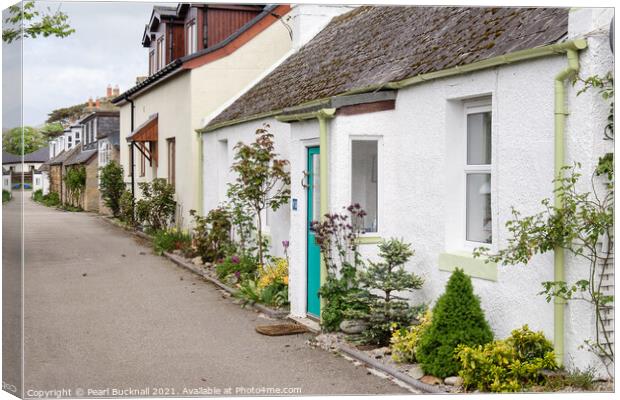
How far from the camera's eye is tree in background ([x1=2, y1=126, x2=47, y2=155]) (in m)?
7.84

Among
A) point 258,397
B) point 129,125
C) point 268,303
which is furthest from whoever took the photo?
point 129,125

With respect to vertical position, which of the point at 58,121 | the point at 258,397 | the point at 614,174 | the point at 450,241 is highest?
the point at 58,121

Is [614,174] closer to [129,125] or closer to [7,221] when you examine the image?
[7,221]

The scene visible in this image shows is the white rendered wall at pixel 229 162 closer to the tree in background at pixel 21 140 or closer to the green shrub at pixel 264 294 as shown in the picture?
the green shrub at pixel 264 294

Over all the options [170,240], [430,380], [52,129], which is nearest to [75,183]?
[170,240]

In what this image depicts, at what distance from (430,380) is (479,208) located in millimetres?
2022

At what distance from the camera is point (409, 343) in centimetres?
848

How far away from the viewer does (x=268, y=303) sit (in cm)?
1205

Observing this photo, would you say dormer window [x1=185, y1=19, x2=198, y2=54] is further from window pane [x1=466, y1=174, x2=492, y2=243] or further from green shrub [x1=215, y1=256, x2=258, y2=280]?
window pane [x1=466, y1=174, x2=492, y2=243]

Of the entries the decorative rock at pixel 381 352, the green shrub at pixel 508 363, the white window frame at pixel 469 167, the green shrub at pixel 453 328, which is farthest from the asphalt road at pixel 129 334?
the white window frame at pixel 469 167

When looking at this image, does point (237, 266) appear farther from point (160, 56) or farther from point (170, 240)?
point (160, 56)

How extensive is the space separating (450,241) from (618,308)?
7.57ft

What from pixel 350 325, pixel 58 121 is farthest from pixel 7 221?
pixel 350 325

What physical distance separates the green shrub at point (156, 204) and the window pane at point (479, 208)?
20.0ft
